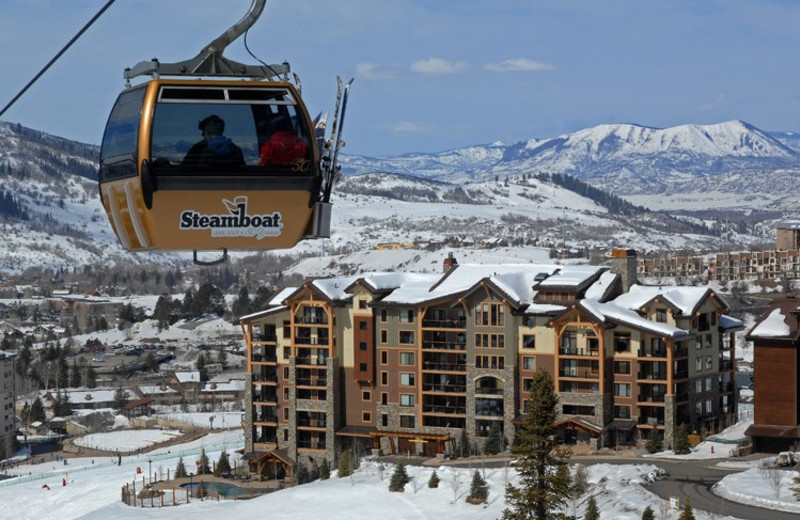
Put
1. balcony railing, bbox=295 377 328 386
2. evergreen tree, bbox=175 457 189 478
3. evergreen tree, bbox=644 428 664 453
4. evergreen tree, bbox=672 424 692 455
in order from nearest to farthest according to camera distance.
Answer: evergreen tree, bbox=672 424 692 455
evergreen tree, bbox=644 428 664 453
evergreen tree, bbox=175 457 189 478
balcony railing, bbox=295 377 328 386

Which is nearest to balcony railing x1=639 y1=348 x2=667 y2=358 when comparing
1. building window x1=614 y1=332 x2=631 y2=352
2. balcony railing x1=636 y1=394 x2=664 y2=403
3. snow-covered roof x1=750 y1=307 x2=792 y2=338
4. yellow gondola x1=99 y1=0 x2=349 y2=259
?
building window x1=614 y1=332 x2=631 y2=352

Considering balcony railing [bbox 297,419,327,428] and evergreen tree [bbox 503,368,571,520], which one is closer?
evergreen tree [bbox 503,368,571,520]

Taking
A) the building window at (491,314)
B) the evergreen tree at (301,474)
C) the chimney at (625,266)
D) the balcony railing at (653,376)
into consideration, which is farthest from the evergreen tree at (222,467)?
the chimney at (625,266)

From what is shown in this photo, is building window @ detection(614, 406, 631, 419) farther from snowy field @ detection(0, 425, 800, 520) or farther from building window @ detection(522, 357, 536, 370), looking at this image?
snowy field @ detection(0, 425, 800, 520)

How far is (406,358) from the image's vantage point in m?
68.8

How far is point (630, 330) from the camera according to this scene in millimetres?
63906

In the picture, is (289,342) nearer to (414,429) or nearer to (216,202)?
(414,429)

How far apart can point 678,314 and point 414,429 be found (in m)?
13.9

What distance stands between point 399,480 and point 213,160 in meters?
45.4

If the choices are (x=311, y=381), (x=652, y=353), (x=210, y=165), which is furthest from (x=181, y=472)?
(x=210, y=165)

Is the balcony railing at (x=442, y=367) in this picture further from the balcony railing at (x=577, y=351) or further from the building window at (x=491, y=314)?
the balcony railing at (x=577, y=351)

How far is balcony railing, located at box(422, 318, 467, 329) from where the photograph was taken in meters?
67.7

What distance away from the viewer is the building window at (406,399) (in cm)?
6869

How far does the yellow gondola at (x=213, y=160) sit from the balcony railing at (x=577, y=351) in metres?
51.4
